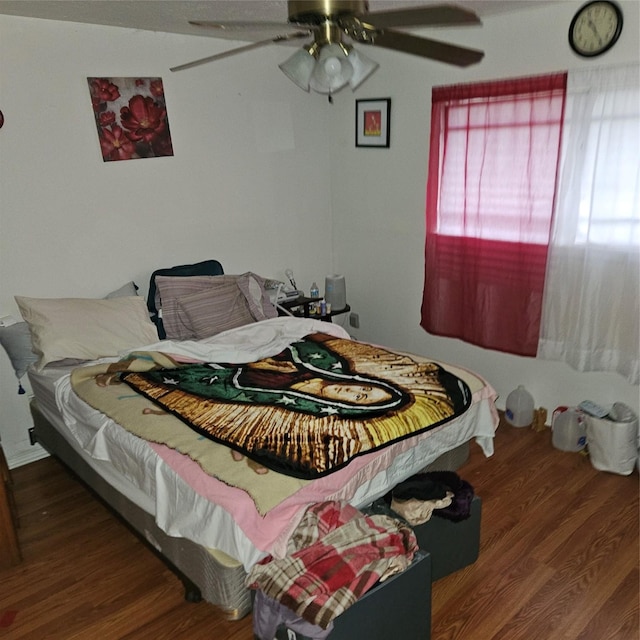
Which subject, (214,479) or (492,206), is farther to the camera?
(492,206)

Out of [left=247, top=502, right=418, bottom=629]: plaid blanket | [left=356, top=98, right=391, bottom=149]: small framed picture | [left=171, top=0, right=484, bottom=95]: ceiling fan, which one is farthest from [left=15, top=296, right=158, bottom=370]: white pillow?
[left=356, top=98, right=391, bottom=149]: small framed picture

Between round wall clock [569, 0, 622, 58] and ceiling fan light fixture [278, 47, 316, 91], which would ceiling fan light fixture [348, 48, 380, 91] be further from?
round wall clock [569, 0, 622, 58]

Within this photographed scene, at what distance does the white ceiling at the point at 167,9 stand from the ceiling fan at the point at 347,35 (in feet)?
3.16

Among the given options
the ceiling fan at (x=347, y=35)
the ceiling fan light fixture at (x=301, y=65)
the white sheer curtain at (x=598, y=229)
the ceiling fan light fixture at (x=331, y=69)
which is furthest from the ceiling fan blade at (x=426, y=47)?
the white sheer curtain at (x=598, y=229)

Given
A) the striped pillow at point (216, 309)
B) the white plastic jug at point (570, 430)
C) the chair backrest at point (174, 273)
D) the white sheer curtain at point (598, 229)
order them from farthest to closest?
the chair backrest at point (174, 273) → the striped pillow at point (216, 309) → the white plastic jug at point (570, 430) → the white sheer curtain at point (598, 229)

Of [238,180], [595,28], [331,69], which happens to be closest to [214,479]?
[331,69]

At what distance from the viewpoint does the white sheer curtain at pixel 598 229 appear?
285 centimetres

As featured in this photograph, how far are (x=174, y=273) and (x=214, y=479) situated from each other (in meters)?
1.90

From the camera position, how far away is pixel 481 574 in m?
2.38

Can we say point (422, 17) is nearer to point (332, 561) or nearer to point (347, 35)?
point (347, 35)

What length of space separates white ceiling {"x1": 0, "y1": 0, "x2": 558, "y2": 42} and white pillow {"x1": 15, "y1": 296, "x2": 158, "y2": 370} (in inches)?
57.3

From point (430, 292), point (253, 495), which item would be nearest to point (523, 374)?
point (430, 292)

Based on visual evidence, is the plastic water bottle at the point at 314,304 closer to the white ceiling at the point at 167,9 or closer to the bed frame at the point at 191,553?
the bed frame at the point at 191,553

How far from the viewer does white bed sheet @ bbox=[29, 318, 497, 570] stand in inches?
73.9
